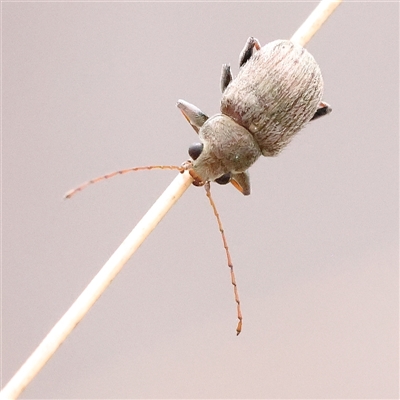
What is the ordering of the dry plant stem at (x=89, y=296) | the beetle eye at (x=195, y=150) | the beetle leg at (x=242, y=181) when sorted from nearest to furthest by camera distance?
the dry plant stem at (x=89, y=296) → the beetle eye at (x=195, y=150) → the beetle leg at (x=242, y=181)

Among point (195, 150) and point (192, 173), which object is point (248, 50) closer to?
point (195, 150)

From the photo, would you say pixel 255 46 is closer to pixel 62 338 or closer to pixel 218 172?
pixel 218 172

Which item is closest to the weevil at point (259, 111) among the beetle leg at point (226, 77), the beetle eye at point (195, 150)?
the beetle eye at point (195, 150)

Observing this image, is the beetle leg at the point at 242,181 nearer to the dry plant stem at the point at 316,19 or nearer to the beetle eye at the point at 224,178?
the beetle eye at the point at 224,178

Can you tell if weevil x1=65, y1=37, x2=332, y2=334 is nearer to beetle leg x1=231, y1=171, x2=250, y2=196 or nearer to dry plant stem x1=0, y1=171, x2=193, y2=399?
beetle leg x1=231, y1=171, x2=250, y2=196

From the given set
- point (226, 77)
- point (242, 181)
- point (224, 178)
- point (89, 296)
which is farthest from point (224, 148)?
point (89, 296)

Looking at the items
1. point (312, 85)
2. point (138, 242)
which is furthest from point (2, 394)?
point (312, 85)
